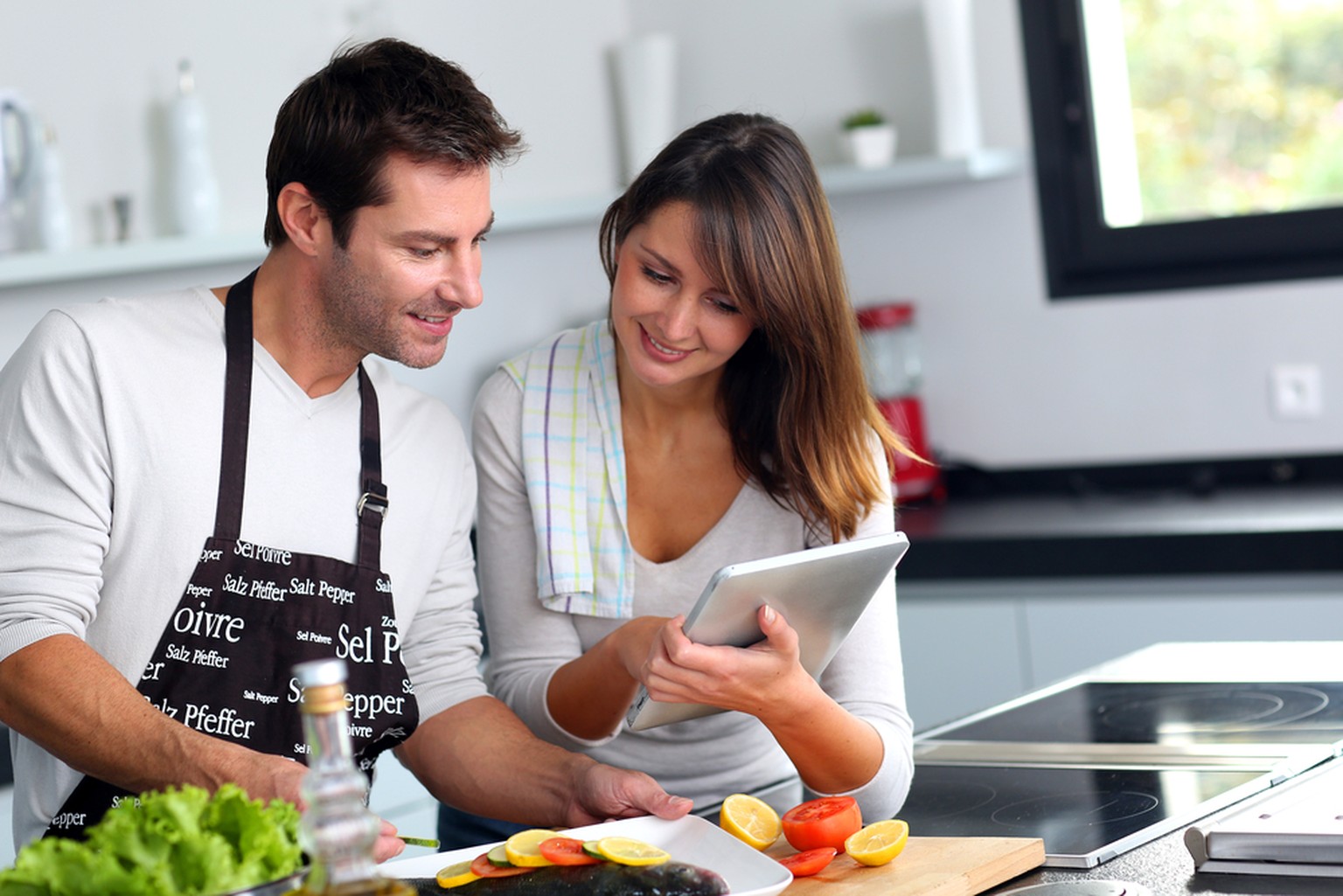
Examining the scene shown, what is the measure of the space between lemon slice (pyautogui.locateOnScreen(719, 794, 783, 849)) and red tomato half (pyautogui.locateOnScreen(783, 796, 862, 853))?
0.02 m

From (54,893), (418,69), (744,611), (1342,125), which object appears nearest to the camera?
(54,893)

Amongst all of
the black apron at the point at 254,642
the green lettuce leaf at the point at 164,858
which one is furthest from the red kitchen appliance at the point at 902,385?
the green lettuce leaf at the point at 164,858

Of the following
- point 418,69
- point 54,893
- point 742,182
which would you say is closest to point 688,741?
point 742,182

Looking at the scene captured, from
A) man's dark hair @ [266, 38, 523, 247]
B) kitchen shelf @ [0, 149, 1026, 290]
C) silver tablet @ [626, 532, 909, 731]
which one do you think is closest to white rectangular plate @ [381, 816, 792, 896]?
silver tablet @ [626, 532, 909, 731]

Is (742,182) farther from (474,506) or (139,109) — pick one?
(139,109)

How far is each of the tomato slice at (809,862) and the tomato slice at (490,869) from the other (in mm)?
211

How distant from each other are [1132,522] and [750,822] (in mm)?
1762

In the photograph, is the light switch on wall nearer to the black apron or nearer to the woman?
the woman

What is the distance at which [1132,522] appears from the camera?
2938 millimetres

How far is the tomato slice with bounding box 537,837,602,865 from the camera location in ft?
4.16

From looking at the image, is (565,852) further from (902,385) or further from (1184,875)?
(902,385)

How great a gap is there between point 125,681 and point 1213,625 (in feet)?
6.33

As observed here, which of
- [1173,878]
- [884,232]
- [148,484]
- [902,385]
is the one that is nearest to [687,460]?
[148,484]

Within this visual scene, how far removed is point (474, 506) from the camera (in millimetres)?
A: 1867
